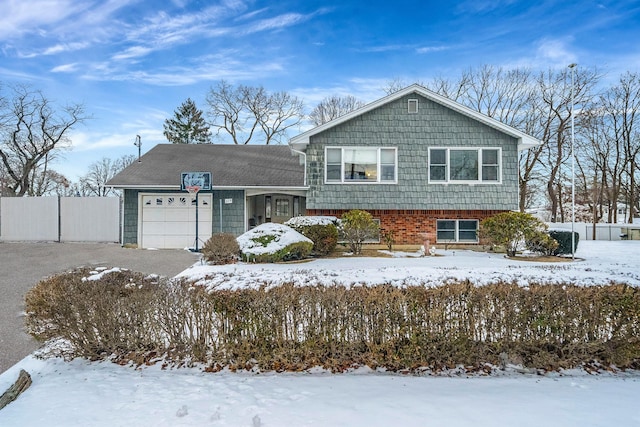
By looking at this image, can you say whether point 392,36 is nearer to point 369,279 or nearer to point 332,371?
point 369,279

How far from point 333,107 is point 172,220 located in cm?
1998

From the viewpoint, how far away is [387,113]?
1400cm

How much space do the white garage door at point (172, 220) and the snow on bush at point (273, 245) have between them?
480 cm

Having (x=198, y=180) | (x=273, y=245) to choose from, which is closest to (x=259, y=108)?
(x=198, y=180)

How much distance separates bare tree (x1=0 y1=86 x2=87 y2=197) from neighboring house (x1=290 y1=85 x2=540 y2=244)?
2055 centimetres

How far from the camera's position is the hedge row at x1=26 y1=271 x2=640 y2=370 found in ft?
12.8

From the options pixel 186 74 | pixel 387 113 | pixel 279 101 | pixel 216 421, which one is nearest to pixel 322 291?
pixel 216 421

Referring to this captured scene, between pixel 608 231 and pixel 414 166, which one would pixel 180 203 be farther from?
pixel 608 231

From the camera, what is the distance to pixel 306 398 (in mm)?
3338

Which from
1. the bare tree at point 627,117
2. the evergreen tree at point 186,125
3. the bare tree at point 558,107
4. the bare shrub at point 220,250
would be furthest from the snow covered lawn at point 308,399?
the evergreen tree at point 186,125

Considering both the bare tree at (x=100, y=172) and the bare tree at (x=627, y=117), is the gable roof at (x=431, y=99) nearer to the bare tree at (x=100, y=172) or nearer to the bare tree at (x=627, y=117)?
the bare tree at (x=627, y=117)

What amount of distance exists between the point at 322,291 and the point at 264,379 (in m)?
1.02

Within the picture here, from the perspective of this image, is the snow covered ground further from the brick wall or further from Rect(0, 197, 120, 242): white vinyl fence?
Rect(0, 197, 120, 242): white vinyl fence

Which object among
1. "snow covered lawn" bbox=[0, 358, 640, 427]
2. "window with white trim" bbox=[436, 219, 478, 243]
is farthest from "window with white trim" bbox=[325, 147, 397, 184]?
"snow covered lawn" bbox=[0, 358, 640, 427]
